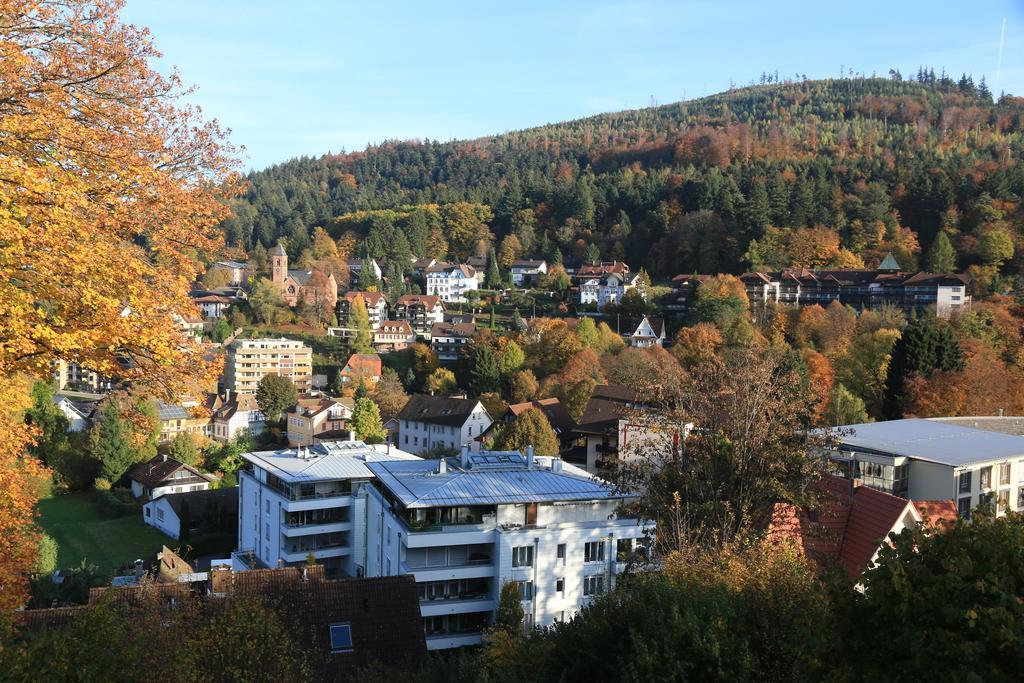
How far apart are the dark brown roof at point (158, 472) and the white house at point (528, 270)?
39594 millimetres

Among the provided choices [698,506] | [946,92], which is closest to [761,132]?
[946,92]

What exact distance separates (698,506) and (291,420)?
112 feet

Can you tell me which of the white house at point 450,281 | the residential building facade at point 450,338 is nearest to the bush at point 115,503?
the residential building facade at point 450,338

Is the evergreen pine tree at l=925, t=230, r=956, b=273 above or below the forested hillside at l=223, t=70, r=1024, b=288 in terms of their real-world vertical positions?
below

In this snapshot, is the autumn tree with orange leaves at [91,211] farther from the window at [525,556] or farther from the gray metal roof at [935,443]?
the gray metal roof at [935,443]

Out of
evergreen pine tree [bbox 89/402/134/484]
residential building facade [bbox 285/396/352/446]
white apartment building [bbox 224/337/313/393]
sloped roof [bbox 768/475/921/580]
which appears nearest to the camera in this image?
sloped roof [bbox 768/475/921/580]

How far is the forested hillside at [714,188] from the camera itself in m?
57.0

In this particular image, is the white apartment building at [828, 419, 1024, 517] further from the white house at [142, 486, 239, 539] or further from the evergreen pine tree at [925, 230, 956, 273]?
the evergreen pine tree at [925, 230, 956, 273]

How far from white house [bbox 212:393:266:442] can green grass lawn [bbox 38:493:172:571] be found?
30.5 ft

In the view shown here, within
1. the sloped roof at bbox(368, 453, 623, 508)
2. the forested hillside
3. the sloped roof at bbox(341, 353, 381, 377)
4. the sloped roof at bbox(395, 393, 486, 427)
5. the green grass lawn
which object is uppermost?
the forested hillside

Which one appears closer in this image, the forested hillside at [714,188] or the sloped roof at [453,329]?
the sloped roof at [453,329]

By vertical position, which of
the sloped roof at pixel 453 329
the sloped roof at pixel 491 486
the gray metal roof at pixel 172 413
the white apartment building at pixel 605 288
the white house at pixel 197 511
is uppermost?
the white apartment building at pixel 605 288

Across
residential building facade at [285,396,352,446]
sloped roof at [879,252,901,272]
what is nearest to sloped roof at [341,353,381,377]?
residential building facade at [285,396,352,446]

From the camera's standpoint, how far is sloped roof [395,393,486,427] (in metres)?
37.6
